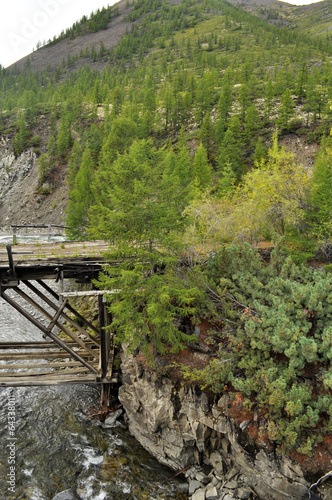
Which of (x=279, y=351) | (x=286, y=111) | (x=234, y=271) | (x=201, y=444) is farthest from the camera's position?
(x=286, y=111)

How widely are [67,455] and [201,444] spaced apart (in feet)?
15.9

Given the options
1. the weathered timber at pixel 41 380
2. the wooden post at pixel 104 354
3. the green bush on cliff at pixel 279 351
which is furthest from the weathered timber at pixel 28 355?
the green bush on cliff at pixel 279 351

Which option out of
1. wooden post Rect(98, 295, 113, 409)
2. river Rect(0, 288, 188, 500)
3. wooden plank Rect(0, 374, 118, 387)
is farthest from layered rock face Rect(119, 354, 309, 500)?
wooden plank Rect(0, 374, 118, 387)

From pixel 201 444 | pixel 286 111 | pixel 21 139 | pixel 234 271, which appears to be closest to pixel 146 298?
pixel 234 271

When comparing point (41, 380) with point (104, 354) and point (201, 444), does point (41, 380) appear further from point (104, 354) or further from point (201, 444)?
point (201, 444)

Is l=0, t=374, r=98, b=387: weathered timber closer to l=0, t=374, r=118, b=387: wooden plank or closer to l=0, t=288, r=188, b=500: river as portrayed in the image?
l=0, t=374, r=118, b=387: wooden plank

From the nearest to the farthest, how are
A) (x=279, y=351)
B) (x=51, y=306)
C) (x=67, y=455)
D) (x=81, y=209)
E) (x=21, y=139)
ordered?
(x=279, y=351) → (x=67, y=455) → (x=51, y=306) → (x=81, y=209) → (x=21, y=139)

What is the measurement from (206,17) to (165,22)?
23649 millimetres

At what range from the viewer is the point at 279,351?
854cm

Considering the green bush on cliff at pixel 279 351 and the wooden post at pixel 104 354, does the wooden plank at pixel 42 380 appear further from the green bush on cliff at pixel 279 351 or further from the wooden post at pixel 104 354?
the green bush on cliff at pixel 279 351

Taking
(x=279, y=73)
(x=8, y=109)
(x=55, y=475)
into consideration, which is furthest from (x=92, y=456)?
(x=8, y=109)

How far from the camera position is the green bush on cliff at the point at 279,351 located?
24.9 feet

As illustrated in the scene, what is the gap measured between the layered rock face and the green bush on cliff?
79cm

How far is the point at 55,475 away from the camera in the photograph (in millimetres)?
9578
